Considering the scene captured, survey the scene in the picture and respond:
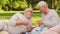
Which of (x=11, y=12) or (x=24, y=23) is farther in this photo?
(x=11, y=12)

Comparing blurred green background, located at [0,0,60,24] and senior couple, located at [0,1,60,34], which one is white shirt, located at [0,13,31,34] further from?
blurred green background, located at [0,0,60,24]

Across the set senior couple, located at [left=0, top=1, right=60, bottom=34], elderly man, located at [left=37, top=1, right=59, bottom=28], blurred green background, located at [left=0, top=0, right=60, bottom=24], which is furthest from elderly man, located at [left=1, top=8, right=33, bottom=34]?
blurred green background, located at [left=0, top=0, right=60, bottom=24]

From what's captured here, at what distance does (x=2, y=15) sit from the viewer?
757cm

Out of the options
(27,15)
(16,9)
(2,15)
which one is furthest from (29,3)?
(27,15)

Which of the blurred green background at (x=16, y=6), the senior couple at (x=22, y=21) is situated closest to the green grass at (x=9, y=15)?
the blurred green background at (x=16, y=6)

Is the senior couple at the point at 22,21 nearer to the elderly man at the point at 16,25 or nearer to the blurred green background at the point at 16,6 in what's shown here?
the elderly man at the point at 16,25

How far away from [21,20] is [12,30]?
0.73 ft

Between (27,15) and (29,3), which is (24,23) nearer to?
(27,15)

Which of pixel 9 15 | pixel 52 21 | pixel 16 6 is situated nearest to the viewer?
pixel 52 21

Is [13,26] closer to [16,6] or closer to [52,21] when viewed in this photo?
[52,21]

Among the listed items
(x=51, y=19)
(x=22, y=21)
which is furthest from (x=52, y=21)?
(x=22, y=21)

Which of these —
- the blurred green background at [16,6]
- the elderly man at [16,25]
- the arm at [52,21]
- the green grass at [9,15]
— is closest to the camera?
the arm at [52,21]

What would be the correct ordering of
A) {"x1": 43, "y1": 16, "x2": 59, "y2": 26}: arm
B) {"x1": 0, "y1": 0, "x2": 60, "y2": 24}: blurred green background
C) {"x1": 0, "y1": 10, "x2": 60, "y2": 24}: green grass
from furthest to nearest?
{"x1": 0, "y1": 0, "x2": 60, "y2": 24}: blurred green background
{"x1": 0, "y1": 10, "x2": 60, "y2": 24}: green grass
{"x1": 43, "y1": 16, "x2": 59, "y2": 26}: arm

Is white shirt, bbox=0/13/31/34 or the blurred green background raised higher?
white shirt, bbox=0/13/31/34
